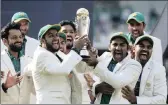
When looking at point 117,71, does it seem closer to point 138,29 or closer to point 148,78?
point 148,78

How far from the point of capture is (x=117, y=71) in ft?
35.0

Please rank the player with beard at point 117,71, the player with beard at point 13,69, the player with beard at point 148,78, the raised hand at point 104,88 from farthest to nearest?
1. the player with beard at point 13,69
2. the player with beard at point 148,78
3. the raised hand at point 104,88
4. the player with beard at point 117,71

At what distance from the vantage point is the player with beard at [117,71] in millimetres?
10531

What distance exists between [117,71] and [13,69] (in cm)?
134

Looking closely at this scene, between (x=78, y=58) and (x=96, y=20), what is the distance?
15533 millimetres

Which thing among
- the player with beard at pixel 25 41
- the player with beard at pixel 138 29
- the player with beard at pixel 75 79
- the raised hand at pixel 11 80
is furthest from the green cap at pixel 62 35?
the player with beard at pixel 138 29

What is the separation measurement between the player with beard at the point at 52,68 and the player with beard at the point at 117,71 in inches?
10.0

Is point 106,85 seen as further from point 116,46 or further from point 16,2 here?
point 16,2

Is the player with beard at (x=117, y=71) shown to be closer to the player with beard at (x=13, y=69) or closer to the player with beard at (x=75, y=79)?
the player with beard at (x=75, y=79)

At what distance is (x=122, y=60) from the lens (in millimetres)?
10719

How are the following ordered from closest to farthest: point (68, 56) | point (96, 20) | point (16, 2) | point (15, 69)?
point (68, 56) → point (15, 69) → point (16, 2) → point (96, 20)

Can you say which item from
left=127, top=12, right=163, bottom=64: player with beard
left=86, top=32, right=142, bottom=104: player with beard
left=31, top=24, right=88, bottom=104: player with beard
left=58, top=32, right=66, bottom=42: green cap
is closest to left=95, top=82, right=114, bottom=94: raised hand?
left=86, top=32, right=142, bottom=104: player with beard

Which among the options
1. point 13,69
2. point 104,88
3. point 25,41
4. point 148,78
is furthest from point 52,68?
point 25,41

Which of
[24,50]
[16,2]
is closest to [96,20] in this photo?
[16,2]
